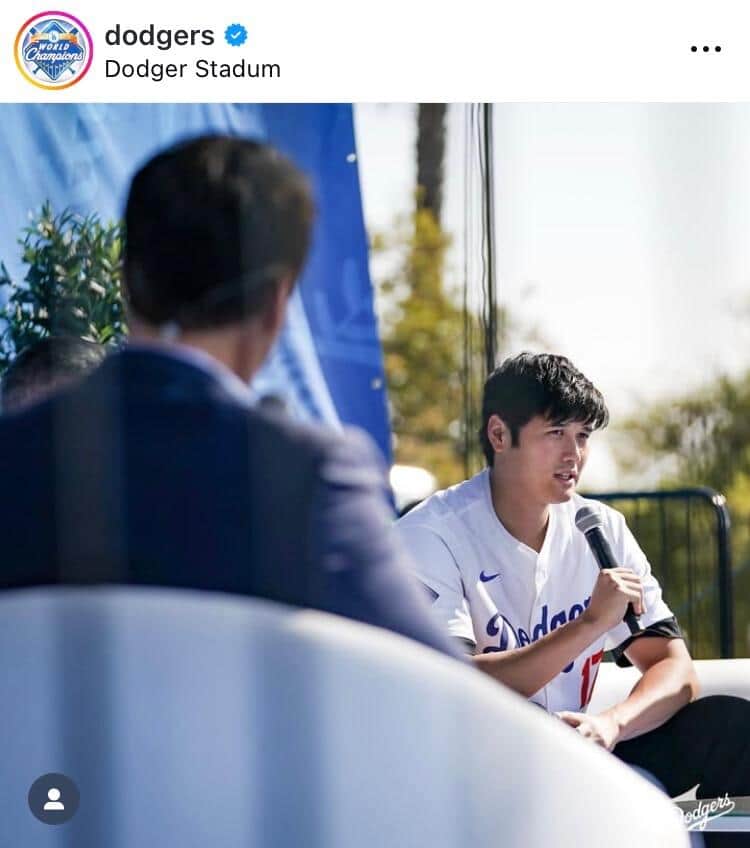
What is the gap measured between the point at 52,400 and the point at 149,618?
11.6 inches

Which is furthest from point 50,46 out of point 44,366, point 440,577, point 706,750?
point 706,750

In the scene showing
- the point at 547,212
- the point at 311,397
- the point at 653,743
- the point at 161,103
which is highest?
the point at 161,103

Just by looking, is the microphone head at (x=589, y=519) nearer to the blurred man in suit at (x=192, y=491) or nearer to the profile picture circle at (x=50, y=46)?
the blurred man in suit at (x=192, y=491)

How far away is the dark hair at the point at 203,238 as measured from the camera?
153cm

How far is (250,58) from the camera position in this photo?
184cm

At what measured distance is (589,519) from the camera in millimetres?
1970

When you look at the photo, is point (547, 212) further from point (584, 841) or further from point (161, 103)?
point (584, 841)

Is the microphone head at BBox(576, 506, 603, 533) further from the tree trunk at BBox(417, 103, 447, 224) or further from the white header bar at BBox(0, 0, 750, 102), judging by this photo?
the white header bar at BBox(0, 0, 750, 102)

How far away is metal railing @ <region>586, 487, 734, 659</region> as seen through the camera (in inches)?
76.8

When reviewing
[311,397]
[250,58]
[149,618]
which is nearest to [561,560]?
[311,397]

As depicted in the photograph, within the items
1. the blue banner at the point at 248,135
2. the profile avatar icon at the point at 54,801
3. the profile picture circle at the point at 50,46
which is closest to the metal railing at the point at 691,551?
the blue banner at the point at 248,135

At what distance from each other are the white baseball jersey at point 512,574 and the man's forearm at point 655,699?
89 mm

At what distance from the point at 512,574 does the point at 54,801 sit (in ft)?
2.59

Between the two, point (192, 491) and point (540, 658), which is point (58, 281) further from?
point (540, 658)
